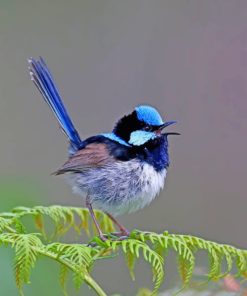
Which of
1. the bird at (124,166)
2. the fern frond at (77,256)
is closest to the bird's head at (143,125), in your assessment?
the bird at (124,166)

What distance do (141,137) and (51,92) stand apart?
0.48 meters

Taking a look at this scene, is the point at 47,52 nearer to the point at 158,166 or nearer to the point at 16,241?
the point at 158,166

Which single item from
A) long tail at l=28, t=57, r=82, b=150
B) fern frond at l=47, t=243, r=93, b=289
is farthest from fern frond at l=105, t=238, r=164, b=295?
long tail at l=28, t=57, r=82, b=150

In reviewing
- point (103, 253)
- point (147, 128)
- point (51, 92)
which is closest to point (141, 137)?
point (147, 128)

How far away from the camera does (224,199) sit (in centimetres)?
542

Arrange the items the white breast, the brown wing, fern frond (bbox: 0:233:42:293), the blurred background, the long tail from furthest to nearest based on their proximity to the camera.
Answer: the blurred background
the long tail
the brown wing
the white breast
fern frond (bbox: 0:233:42:293)

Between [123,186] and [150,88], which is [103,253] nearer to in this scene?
[123,186]

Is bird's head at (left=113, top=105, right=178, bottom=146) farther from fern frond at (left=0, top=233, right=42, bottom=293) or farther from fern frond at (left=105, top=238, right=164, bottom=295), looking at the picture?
fern frond at (left=0, top=233, right=42, bottom=293)

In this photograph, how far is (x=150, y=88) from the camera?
19.1 feet

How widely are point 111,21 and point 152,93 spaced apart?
0.83 meters

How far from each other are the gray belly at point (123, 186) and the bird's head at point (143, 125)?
0.26 feet

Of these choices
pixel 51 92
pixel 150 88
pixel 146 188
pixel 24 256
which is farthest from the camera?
pixel 150 88

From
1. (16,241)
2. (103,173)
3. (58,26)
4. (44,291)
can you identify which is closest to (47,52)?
(58,26)

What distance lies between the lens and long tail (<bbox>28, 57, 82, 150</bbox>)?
299cm
